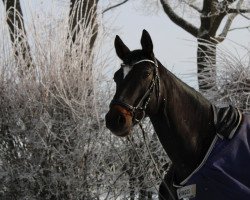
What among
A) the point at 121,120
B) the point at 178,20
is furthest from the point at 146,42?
the point at 178,20

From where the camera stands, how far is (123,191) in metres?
6.22

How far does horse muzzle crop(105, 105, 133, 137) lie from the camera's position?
11.1 ft

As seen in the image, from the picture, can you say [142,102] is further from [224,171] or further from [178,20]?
[178,20]

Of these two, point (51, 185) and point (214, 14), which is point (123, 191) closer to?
point (51, 185)

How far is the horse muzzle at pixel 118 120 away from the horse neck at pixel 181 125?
325 mm

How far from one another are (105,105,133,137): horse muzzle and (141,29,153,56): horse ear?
19.6 inches

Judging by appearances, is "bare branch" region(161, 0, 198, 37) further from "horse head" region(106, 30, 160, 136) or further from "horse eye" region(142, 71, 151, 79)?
"horse eye" region(142, 71, 151, 79)

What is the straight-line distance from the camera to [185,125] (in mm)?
3707

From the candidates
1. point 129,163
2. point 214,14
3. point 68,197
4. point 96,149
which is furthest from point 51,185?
point 214,14

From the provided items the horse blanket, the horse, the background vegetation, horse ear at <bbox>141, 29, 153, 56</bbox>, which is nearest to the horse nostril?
the horse

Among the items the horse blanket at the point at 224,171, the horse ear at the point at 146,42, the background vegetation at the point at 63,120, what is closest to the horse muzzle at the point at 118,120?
the horse ear at the point at 146,42

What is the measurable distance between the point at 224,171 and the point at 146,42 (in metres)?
1.02

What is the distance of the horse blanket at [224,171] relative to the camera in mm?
3508

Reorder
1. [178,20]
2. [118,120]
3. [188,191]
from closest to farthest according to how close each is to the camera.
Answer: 1. [118,120]
2. [188,191]
3. [178,20]
